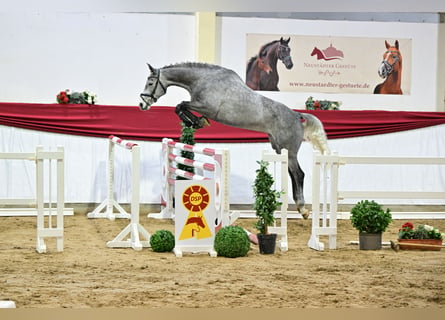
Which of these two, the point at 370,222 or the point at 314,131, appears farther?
the point at 314,131

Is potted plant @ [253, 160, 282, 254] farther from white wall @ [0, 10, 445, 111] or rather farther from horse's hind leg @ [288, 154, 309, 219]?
white wall @ [0, 10, 445, 111]

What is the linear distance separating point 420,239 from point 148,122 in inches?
141

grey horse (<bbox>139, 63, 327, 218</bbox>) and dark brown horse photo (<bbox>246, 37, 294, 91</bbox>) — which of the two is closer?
grey horse (<bbox>139, 63, 327, 218</bbox>)

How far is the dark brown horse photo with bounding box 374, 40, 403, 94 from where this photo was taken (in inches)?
395

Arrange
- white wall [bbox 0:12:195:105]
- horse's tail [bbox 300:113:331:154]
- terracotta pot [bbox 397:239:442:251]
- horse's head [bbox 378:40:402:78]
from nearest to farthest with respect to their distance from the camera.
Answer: terracotta pot [bbox 397:239:442:251] → horse's tail [bbox 300:113:331:154] → white wall [bbox 0:12:195:105] → horse's head [bbox 378:40:402:78]

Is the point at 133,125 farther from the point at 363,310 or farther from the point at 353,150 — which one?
the point at 363,310

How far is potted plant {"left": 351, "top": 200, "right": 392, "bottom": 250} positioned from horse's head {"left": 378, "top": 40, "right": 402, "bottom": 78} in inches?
198

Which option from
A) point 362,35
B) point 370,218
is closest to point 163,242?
point 370,218

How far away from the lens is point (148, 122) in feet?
26.2

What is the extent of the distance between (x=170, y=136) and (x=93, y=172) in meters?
0.94

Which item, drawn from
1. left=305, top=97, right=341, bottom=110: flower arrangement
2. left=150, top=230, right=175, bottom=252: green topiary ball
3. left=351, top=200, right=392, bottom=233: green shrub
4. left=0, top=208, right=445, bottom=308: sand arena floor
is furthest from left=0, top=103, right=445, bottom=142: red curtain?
left=150, top=230, right=175, bottom=252: green topiary ball

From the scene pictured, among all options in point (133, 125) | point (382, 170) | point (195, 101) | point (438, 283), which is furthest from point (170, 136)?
point (438, 283)

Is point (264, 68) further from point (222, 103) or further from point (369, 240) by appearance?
point (369, 240)

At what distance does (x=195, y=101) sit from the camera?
6.33 m
